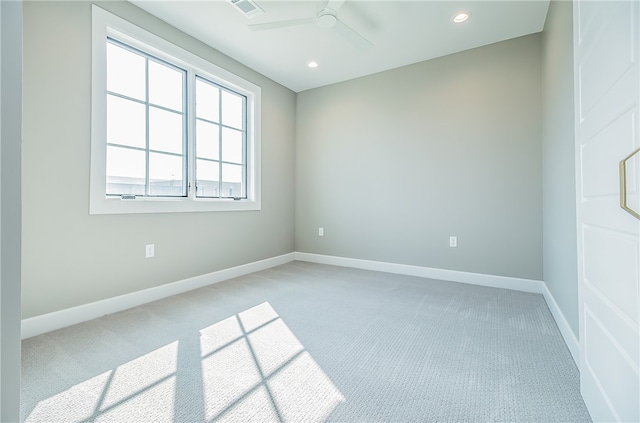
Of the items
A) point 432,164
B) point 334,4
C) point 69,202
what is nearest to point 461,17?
point 334,4

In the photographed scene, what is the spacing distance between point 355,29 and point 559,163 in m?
2.10

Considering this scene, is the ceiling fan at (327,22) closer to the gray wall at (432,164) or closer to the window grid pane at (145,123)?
the window grid pane at (145,123)

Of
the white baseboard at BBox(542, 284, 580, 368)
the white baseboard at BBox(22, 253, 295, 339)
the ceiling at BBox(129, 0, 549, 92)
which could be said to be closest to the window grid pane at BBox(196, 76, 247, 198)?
the ceiling at BBox(129, 0, 549, 92)

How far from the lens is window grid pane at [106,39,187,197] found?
7.94 feet

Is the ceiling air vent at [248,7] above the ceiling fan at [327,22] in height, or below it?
above

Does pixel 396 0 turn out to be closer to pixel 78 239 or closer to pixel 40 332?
pixel 78 239

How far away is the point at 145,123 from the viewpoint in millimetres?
2631

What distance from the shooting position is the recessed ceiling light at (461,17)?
2562 millimetres

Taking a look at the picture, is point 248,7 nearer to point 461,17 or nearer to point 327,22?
point 327,22

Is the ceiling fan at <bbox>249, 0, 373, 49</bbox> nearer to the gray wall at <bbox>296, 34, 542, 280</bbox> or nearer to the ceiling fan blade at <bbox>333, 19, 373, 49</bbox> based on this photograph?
the ceiling fan blade at <bbox>333, 19, 373, 49</bbox>

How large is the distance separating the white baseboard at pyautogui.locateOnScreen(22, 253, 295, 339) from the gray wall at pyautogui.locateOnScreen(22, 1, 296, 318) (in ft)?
0.16

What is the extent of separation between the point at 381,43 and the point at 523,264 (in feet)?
8.84

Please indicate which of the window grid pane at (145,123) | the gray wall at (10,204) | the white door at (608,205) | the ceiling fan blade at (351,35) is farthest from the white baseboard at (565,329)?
the window grid pane at (145,123)

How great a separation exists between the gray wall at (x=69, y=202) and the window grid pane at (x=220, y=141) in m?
0.51
